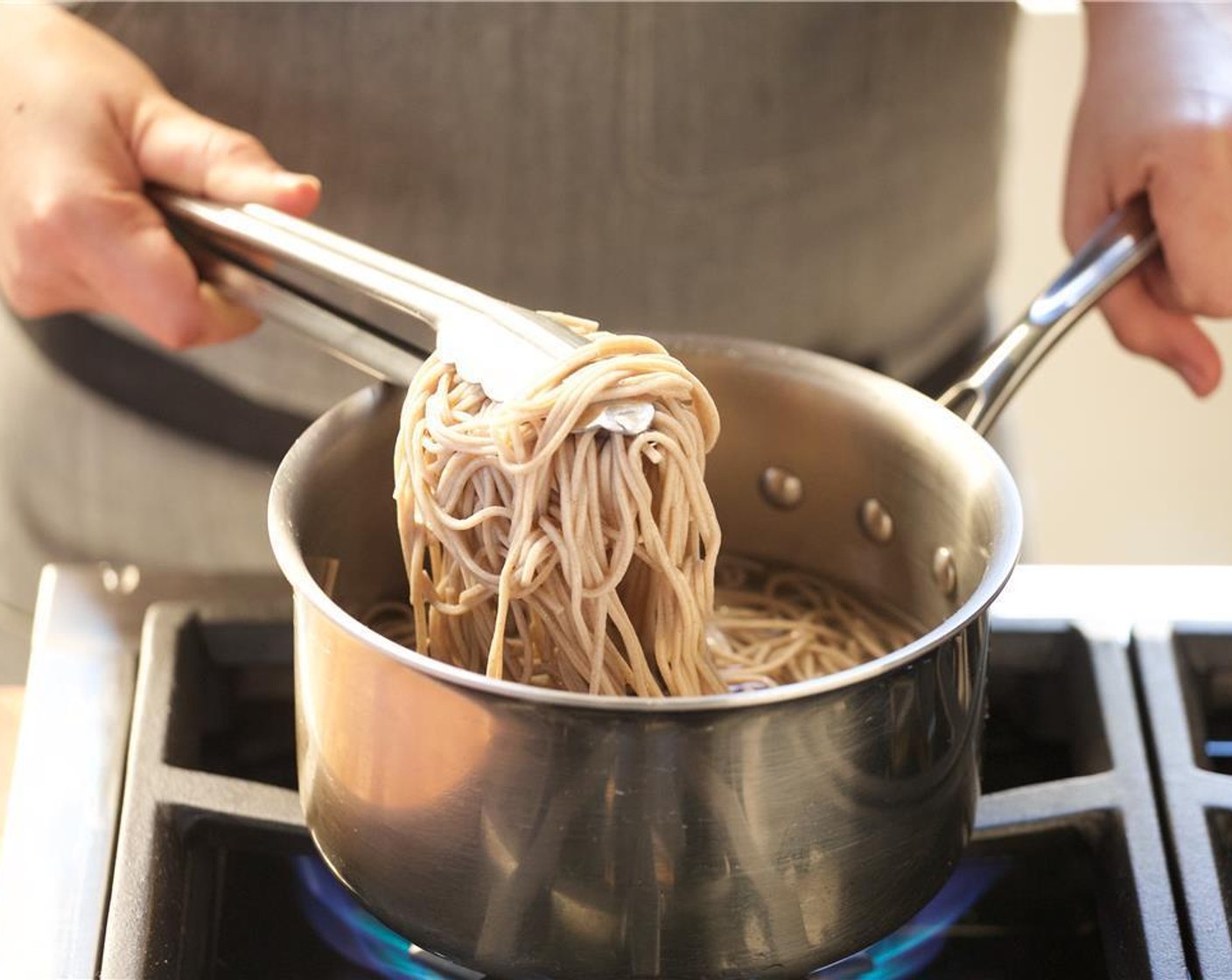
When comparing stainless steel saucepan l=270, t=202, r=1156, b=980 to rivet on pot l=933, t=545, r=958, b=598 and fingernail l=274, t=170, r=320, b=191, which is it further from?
fingernail l=274, t=170, r=320, b=191

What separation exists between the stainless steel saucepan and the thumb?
210 mm

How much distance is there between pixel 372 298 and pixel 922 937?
0.44 m

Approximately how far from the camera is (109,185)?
3.26 ft

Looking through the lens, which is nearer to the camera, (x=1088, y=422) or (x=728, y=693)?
(x=728, y=693)

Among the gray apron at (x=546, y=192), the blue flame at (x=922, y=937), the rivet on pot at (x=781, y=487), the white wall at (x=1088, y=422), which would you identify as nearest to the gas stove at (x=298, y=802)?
the blue flame at (x=922, y=937)

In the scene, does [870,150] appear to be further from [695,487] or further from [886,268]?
[695,487]

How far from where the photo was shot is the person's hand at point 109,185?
38.6 inches

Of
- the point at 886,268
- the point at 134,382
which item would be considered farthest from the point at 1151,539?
the point at 134,382

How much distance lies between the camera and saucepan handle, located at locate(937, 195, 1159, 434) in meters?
0.86

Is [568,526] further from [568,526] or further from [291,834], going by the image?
[291,834]

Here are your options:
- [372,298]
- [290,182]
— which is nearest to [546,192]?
[290,182]

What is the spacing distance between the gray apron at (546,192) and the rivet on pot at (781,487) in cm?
41

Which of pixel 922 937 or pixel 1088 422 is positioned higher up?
pixel 1088 422

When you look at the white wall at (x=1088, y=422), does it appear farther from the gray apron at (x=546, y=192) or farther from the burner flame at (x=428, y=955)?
the burner flame at (x=428, y=955)
